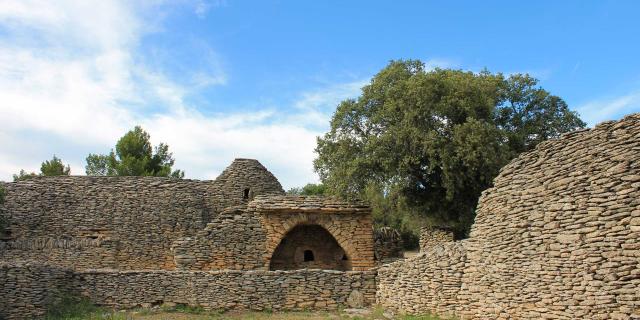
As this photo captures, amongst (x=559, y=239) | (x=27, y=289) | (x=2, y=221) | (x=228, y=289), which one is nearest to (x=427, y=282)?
(x=559, y=239)

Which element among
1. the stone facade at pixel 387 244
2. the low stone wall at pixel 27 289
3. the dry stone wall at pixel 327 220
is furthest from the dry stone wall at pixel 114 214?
the low stone wall at pixel 27 289

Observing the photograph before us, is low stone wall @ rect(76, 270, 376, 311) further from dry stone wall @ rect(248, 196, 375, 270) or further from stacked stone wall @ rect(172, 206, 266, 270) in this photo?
dry stone wall @ rect(248, 196, 375, 270)

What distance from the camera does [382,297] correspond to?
48.2 ft

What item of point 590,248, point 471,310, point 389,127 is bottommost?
point 471,310

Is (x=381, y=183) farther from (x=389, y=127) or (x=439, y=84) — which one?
(x=439, y=84)

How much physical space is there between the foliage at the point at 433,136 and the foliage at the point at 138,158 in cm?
1667

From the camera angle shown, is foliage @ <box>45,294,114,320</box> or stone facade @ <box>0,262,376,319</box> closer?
foliage @ <box>45,294,114,320</box>

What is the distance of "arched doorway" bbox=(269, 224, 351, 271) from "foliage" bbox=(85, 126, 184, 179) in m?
15.1

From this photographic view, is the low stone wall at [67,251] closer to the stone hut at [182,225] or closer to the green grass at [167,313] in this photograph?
the stone hut at [182,225]

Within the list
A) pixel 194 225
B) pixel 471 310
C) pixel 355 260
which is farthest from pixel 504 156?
pixel 194 225

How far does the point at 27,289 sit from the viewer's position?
13961 millimetres

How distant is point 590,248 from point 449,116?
1028cm

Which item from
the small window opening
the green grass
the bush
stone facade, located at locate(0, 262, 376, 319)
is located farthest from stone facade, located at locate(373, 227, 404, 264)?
the bush

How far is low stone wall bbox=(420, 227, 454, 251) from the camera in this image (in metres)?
19.8
